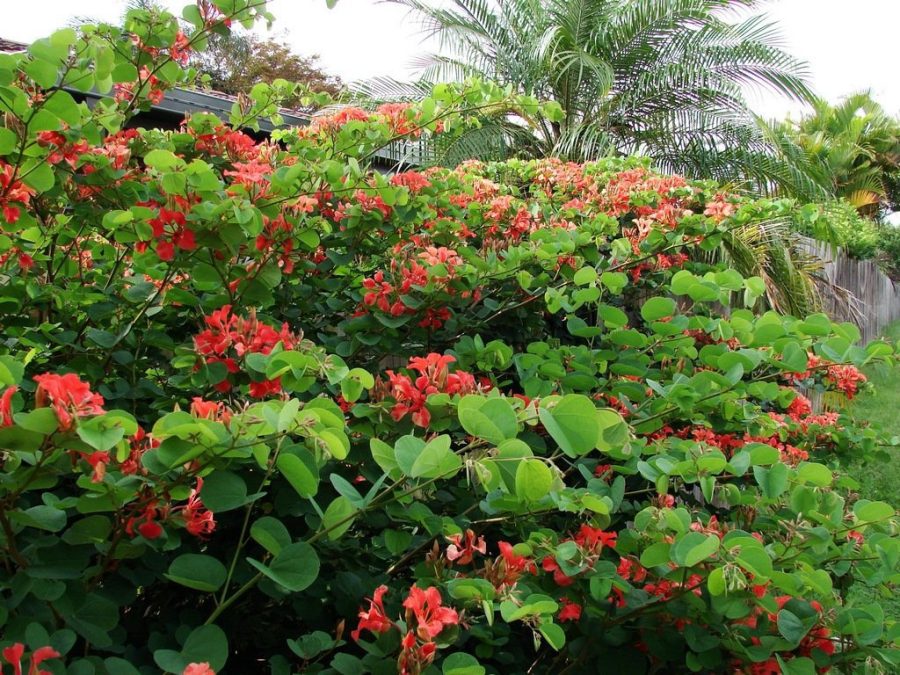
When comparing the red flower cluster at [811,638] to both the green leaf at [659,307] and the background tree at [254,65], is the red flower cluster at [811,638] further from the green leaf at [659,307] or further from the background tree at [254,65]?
the background tree at [254,65]

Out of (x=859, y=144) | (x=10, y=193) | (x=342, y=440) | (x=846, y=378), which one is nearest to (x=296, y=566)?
(x=342, y=440)

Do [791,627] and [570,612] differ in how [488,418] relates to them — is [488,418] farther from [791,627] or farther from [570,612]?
[791,627]

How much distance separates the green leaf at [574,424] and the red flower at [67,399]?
482 mm

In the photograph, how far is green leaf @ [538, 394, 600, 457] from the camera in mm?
857

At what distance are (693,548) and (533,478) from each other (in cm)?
30

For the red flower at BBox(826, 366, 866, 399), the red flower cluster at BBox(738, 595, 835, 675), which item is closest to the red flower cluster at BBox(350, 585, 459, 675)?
the red flower cluster at BBox(738, 595, 835, 675)

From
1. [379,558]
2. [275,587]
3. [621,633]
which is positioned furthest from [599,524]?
[275,587]

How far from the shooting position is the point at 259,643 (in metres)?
1.26

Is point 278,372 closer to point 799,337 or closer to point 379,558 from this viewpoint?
point 379,558

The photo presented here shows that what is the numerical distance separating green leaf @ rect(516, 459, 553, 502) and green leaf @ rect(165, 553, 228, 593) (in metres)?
0.38

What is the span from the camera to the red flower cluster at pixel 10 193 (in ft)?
4.40

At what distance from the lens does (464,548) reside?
1.14 meters

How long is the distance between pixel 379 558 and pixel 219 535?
28 centimetres

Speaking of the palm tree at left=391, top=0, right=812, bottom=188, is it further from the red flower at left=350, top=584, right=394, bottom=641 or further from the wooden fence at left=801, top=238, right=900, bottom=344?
the red flower at left=350, top=584, right=394, bottom=641
